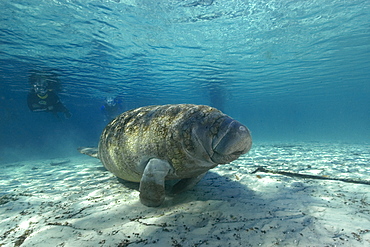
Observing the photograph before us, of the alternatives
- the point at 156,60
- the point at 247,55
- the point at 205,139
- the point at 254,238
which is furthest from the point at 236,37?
the point at 254,238

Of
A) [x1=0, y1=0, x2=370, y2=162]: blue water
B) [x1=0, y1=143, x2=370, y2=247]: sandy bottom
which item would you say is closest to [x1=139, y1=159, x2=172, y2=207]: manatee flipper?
[x1=0, y1=143, x2=370, y2=247]: sandy bottom

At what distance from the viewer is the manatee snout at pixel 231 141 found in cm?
235

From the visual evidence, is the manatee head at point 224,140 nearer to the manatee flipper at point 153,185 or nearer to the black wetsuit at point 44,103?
the manatee flipper at point 153,185

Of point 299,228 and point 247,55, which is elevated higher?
point 247,55

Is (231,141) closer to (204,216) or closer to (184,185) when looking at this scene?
(204,216)

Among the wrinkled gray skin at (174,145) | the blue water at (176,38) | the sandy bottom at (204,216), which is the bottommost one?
the sandy bottom at (204,216)

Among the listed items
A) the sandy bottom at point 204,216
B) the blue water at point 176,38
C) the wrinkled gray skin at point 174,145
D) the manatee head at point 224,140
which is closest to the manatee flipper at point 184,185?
the wrinkled gray skin at point 174,145

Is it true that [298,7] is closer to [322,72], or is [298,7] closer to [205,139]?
[205,139]

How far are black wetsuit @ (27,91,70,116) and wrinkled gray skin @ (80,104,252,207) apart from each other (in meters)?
16.5

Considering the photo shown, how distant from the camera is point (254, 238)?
200cm

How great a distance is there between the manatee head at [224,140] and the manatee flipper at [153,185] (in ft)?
2.34

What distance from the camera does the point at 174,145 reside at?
9.49 feet

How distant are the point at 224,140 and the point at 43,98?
19.4 m

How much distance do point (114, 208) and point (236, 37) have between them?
44.6 ft
